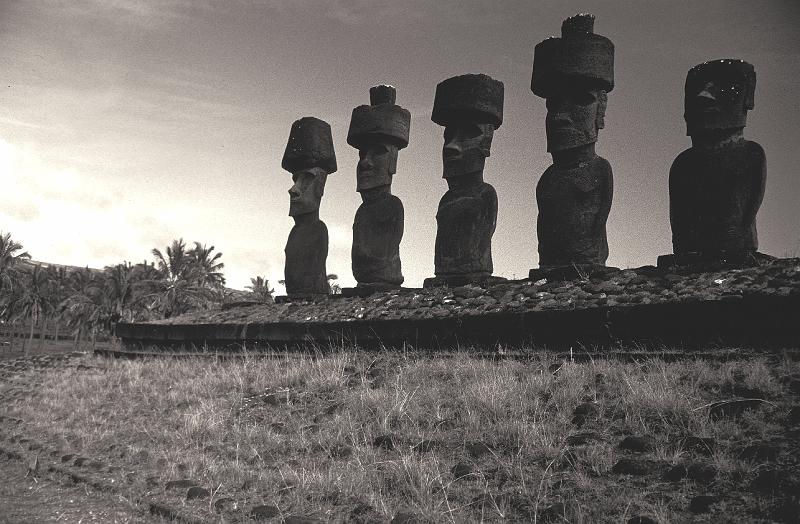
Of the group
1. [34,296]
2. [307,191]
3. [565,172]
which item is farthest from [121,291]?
[565,172]

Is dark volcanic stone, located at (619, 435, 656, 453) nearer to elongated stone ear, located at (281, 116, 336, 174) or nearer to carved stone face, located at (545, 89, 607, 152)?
carved stone face, located at (545, 89, 607, 152)

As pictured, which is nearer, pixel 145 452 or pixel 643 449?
pixel 643 449

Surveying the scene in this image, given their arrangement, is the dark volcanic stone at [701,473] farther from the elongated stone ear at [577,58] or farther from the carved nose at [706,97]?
the elongated stone ear at [577,58]

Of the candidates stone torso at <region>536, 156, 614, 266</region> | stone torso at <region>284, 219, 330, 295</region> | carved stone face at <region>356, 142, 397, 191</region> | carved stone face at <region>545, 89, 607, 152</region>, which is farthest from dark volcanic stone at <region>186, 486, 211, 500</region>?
stone torso at <region>284, 219, 330, 295</region>

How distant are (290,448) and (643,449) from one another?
230 centimetres

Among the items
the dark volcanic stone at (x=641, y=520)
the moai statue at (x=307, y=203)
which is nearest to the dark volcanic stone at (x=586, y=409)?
the dark volcanic stone at (x=641, y=520)

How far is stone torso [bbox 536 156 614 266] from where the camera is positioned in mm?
6895

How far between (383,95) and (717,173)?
17.7 feet

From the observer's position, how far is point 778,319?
14.6 ft

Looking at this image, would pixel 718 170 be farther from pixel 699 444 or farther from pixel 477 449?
pixel 477 449

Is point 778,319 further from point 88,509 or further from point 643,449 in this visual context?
point 88,509

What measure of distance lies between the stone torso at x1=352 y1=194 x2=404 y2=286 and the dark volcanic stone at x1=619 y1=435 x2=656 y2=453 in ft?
19.7

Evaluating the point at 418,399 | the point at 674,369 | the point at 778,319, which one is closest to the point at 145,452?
the point at 418,399

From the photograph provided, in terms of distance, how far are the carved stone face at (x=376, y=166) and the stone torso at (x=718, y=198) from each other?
4449 mm
